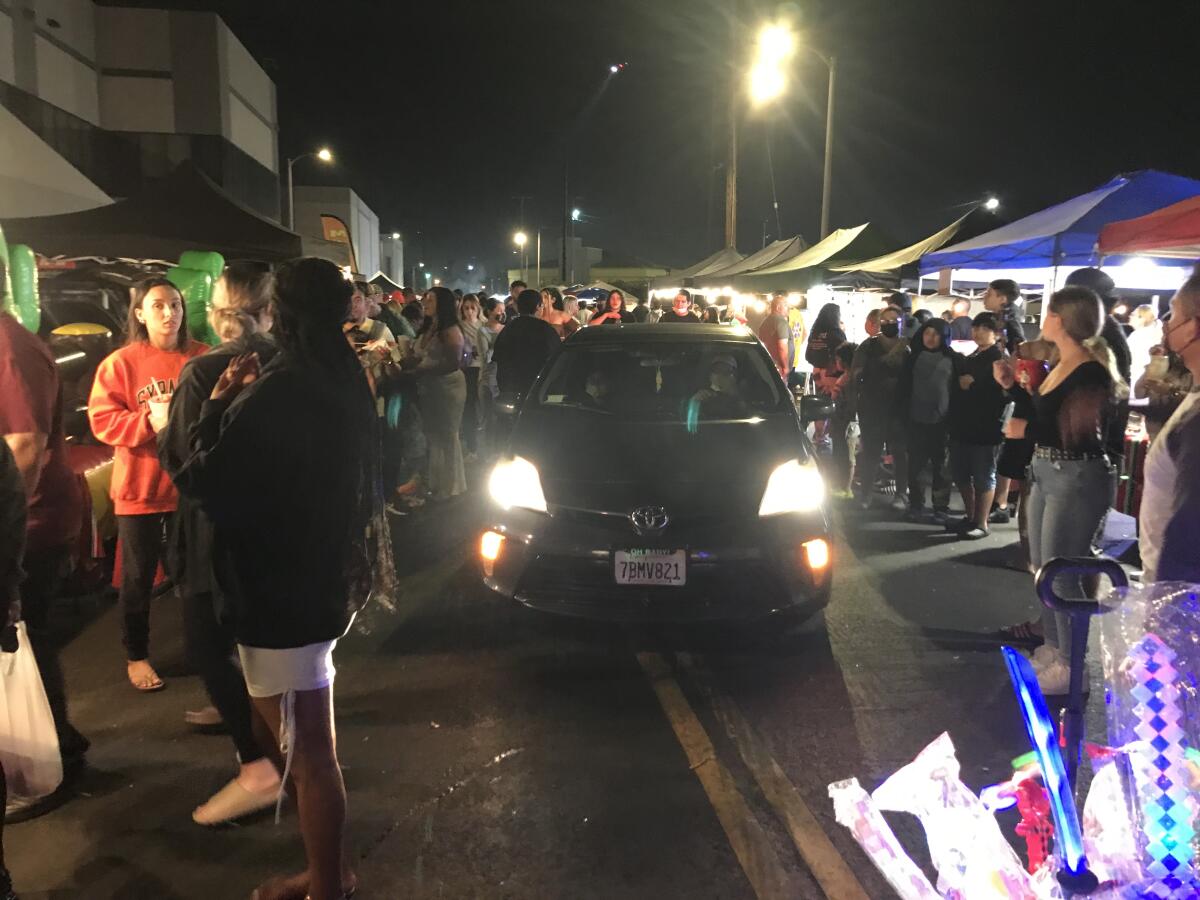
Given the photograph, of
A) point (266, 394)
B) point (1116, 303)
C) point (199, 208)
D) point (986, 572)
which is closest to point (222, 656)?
point (266, 394)

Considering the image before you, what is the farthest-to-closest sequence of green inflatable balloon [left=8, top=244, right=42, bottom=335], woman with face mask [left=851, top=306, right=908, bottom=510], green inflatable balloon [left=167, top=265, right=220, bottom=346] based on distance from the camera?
woman with face mask [left=851, top=306, right=908, bottom=510] < green inflatable balloon [left=167, top=265, right=220, bottom=346] < green inflatable balloon [left=8, top=244, right=42, bottom=335]

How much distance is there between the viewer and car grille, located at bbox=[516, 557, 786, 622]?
4109 mm

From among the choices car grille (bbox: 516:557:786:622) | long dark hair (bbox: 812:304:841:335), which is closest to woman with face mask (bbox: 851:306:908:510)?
long dark hair (bbox: 812:304:841:335)

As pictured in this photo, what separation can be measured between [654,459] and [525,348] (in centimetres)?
404

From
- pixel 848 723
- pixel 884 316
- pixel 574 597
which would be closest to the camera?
pixel 848 723

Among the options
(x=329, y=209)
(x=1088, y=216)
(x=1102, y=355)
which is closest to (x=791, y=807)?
(x=1102, y=355)

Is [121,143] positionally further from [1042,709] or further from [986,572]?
[1042,709]

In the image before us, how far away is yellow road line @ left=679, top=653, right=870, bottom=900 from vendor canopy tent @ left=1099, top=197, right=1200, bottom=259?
5325 mm

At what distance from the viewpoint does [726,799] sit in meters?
3.24

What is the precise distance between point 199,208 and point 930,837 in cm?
1001

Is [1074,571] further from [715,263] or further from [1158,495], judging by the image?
[715,263]

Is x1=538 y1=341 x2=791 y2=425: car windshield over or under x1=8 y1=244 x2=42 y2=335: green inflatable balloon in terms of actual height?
under

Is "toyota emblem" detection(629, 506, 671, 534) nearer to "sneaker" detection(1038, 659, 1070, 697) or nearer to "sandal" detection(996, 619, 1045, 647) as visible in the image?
"sneaker" detection(1038, 659, 1070, 697)

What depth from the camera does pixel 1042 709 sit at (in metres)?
2.08
